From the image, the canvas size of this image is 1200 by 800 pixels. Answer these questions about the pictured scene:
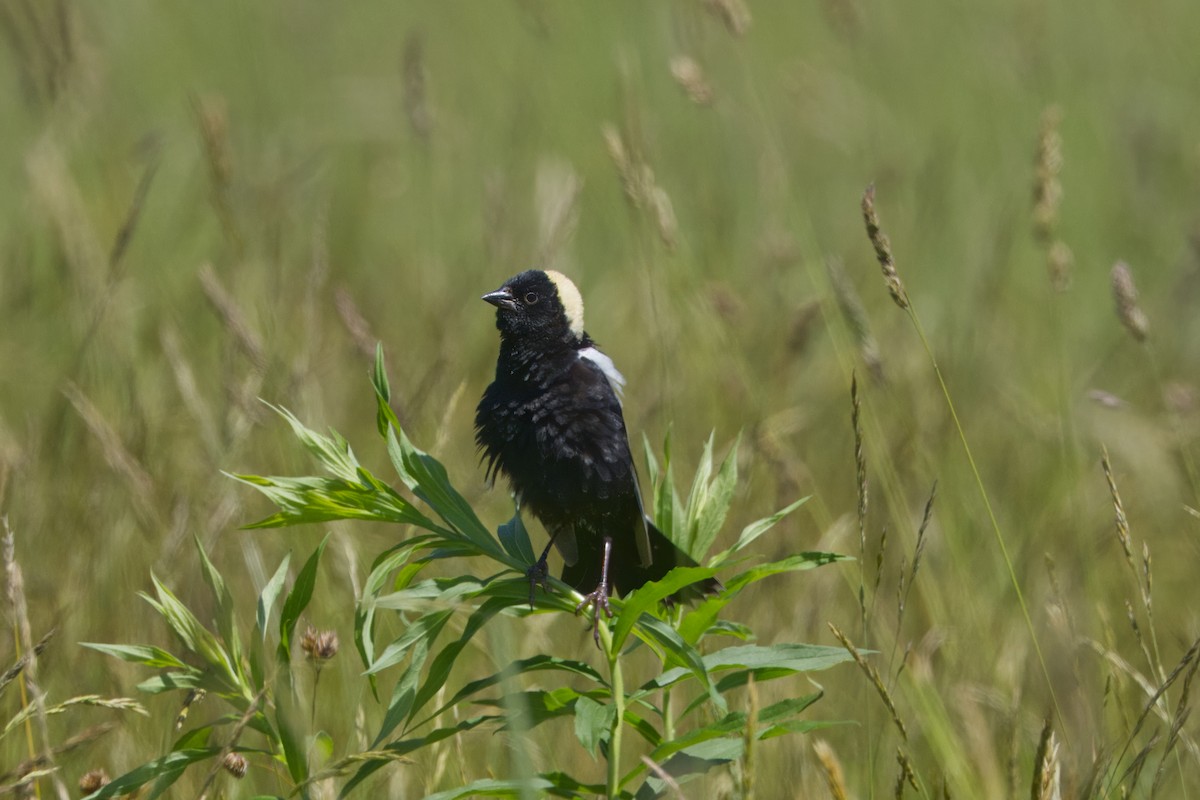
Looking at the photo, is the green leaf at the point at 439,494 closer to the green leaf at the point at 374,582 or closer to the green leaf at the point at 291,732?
the green leaf at the point at 374,582

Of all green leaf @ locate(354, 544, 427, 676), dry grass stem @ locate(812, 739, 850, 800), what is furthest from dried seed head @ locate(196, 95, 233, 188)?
dry grass stem @ locate(812, 739, 850, 800)

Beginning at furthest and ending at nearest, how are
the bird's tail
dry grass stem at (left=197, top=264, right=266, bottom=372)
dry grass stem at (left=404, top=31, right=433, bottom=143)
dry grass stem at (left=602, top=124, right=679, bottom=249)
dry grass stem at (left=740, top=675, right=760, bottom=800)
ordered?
dry grass stem at (left=404, top=31, right=433, bottom=143), dry grass stem at (left=602, top=124, right=679, bottom=249), dry grass stem at (left=197, top=264, right=266, bottom=372), the bird's tail, dry grass stem at (left=740, top=675, right=760, bottom=800)

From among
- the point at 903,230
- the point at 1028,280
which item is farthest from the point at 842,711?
the point at 1028,280

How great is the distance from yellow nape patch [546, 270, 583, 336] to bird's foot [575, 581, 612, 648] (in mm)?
648

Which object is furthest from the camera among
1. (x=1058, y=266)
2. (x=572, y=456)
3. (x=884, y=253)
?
(x=1058, y=266)

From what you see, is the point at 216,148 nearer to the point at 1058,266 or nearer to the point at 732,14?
the point at 732,14

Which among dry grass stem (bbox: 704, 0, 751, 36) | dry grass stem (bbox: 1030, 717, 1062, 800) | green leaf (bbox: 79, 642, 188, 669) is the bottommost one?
dry grass stem (bbox: 1030, 717, 1062, 800)

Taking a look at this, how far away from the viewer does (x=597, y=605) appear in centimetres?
190

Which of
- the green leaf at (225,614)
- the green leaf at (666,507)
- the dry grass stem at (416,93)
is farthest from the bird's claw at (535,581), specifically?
the dry grass stem at (416,93)

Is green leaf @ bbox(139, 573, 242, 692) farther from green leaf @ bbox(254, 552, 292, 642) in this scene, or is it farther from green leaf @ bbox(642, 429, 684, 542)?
green leaf @ bbox(642, 429, 684, 542)

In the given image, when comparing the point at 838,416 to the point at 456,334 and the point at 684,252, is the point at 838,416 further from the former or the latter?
the point at 456,334

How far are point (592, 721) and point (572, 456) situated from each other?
0.94m

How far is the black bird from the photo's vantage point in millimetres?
2436

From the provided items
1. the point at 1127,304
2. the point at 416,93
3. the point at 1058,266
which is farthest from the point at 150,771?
Answer: the point at 416,93
